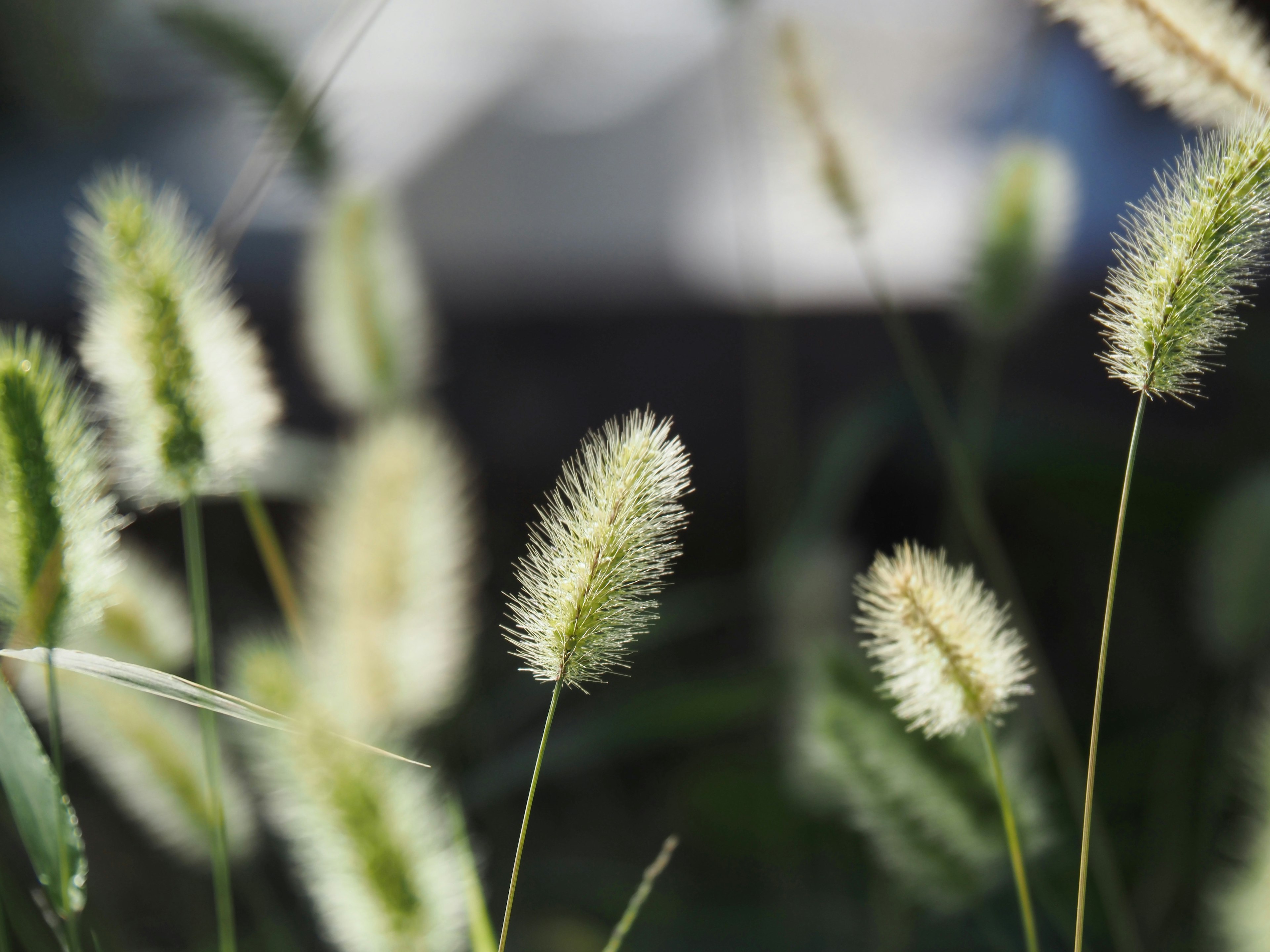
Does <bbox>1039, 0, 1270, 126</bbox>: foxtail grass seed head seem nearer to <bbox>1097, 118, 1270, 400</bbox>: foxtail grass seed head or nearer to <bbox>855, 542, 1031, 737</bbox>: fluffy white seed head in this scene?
<bbox>1097, 118, 1270, 400</bbox>: foxtail grass seed head

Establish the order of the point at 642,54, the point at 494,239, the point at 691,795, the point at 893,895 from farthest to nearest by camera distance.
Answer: the point at 642,54 → the point at 494,239 → the point at 691,795 → the point at 893,895

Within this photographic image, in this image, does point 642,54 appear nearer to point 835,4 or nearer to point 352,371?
point 835,4

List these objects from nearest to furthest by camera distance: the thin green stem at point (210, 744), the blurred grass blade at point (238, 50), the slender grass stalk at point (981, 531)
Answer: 1. the thin green stem at point (210, 744)
2. the slender grass stalk at point (981, 531)
3. the blurred grass blade at point (238, 50)

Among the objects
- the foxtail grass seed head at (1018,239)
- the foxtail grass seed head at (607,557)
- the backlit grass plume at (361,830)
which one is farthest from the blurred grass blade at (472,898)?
the foxtail grass seed head at (1018,239)

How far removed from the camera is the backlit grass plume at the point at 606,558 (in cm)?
31

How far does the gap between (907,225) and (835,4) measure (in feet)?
1.25

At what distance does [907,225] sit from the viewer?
1.53 meters

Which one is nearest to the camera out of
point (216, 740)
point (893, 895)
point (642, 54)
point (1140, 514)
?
point (216, 740)

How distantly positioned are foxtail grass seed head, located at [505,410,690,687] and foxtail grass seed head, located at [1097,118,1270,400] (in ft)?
0.45

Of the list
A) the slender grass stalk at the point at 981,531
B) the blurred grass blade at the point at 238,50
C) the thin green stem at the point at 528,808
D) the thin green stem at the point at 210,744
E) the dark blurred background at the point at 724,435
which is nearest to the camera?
the thin green stem at the point at 528,808

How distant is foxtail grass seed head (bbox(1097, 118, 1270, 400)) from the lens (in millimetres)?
306

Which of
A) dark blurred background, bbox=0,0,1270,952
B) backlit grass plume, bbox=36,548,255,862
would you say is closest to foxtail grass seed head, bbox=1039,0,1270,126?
dark blurred background, bbox=0,0,1270,952

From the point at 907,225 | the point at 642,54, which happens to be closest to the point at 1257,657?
the point at 907,225

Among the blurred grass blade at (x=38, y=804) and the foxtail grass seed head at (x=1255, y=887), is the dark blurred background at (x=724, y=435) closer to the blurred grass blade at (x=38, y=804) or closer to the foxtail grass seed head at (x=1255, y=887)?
the foxtail grass seed head at (x=1255, y=887)
